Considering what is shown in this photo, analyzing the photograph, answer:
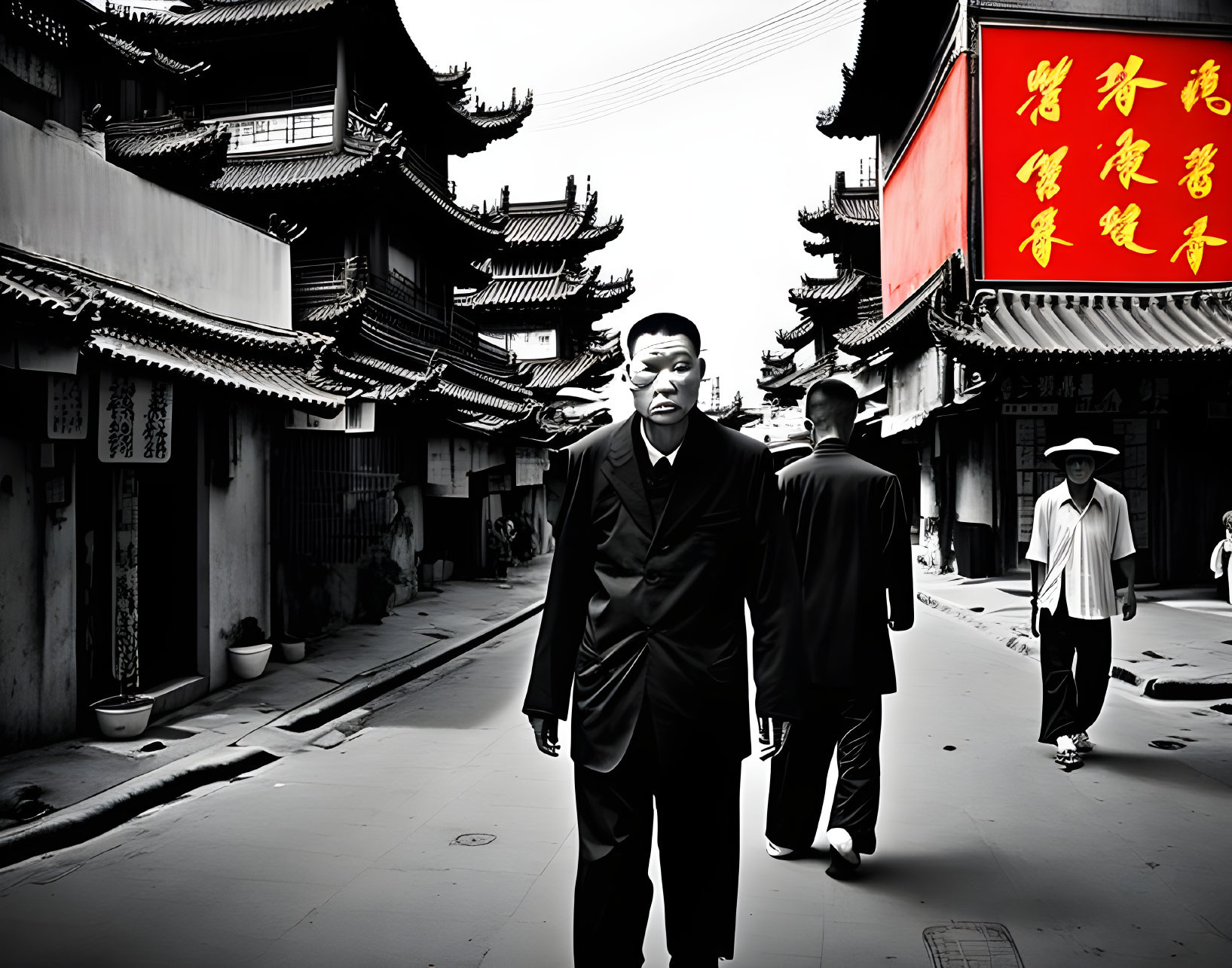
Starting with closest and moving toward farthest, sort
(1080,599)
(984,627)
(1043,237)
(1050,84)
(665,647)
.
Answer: (665,647)
(1080,599)
(984,627)
(1050,84)
(1043,237)

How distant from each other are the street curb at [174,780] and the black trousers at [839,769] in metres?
3.86

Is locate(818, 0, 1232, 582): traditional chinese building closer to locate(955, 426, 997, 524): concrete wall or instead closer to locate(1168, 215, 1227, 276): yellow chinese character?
locate(1168, 215, 1227, 276): yellow chinese character

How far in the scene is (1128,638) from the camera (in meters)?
11.3

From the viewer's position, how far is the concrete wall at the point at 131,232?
7973 mm

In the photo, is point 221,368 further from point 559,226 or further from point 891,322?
point 559,226

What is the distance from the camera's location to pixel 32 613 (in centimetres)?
682

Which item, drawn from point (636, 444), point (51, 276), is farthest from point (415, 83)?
point (636, 444)

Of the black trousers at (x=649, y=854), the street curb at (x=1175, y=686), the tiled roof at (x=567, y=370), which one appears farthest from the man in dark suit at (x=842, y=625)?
the tiled roof at (x=567, y=370)

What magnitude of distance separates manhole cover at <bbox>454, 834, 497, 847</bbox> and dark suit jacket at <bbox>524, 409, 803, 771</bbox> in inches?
84.2

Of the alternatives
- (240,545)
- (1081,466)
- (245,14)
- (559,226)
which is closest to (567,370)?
(559,226)

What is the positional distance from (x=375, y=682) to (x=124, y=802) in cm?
408

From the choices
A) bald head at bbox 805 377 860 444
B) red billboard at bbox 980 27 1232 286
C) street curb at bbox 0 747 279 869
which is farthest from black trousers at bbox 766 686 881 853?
red billboard at bbox 980 27 1232 286

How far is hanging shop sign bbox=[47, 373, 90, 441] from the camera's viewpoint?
6.79m

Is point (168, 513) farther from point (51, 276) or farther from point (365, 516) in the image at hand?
point (365, 516)
